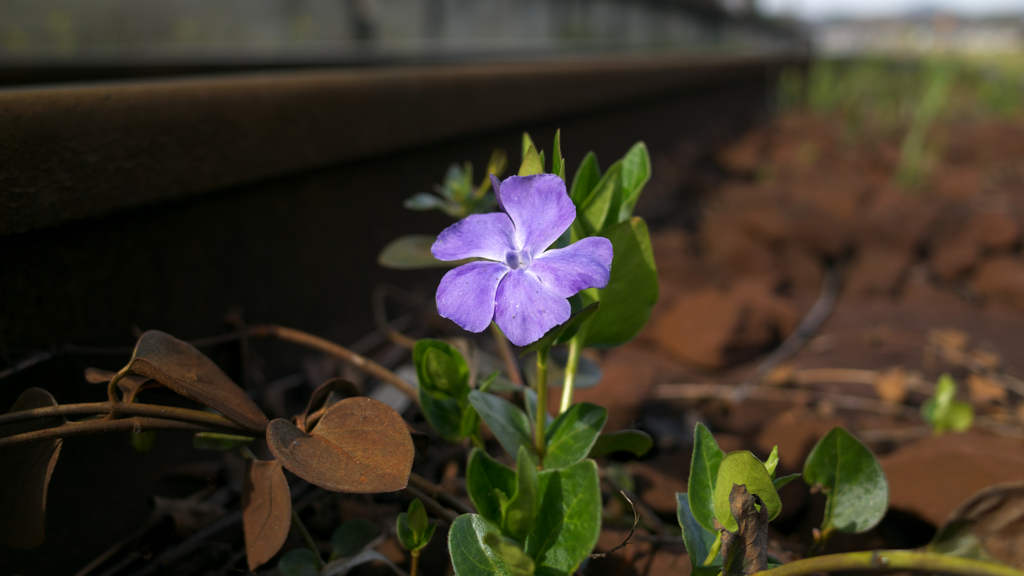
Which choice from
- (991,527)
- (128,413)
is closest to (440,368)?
(128,413)

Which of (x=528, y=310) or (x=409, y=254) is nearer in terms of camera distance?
(x=528, y=310)

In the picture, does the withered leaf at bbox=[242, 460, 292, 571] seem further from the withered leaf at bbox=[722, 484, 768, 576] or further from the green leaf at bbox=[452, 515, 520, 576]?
the withered leaf at bbox=[722, 484, 768, 576]

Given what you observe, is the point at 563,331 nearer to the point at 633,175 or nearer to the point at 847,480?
the point at 633,175

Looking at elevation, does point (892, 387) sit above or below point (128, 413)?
below

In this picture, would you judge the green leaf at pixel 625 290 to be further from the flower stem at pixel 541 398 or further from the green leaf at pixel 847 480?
the green leaf at pixel 847 480

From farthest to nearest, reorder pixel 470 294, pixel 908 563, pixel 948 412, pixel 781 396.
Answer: pixel 781 396 → pixel 948 412 → pixel 470 294 → pixel 908 563

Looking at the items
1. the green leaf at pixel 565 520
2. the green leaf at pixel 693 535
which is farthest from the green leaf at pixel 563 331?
the green leaf at pixel 693 535
